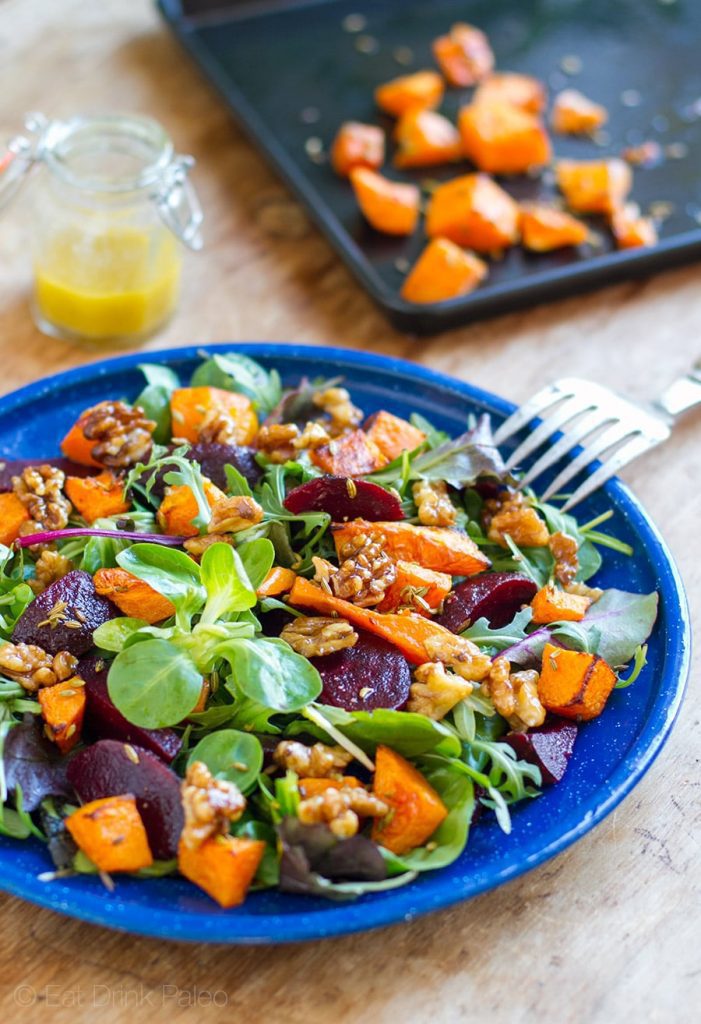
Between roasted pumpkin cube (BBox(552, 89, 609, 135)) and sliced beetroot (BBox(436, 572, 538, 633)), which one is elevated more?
sliced beetroot (BBox(436, 572, 538, 633))

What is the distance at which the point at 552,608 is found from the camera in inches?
79.1

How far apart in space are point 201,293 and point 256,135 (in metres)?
0.53

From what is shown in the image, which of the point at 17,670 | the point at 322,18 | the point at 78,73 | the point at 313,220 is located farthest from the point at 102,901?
the point at 322,18

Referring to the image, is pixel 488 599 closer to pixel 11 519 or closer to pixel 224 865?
pixel 224 865

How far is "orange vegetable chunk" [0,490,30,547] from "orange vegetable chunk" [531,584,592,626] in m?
0.90

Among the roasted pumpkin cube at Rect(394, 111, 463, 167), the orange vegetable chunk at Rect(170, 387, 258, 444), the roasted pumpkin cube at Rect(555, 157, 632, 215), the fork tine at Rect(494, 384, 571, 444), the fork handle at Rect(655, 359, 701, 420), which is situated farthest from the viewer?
the roasted pumpkin cube at Rect(394, 111, 463, 167)

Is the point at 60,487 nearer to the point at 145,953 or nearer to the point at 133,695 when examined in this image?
the point at 133,695

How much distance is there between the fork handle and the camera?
102 inches

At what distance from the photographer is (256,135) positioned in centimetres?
323

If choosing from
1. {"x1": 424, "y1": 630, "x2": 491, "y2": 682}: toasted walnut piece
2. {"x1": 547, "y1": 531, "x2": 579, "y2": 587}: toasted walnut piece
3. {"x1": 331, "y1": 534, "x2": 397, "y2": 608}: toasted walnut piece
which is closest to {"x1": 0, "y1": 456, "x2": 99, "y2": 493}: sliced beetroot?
{"x1": 331, "y1": 534, "x2": 397, "y2": 608}: toasted walnut piece

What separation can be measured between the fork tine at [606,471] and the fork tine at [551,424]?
0.28ft

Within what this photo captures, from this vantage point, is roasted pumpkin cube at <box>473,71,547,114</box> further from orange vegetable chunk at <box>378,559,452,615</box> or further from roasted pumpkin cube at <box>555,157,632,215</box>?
orange vegetable chunk at <box>378,559,452,615</box>

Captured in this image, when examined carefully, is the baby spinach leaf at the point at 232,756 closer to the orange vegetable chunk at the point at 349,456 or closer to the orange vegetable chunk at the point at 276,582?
the orange vegetable chunk at the point at 276,582

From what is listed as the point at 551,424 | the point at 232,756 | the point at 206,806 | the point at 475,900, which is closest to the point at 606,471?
the point at 551,424
